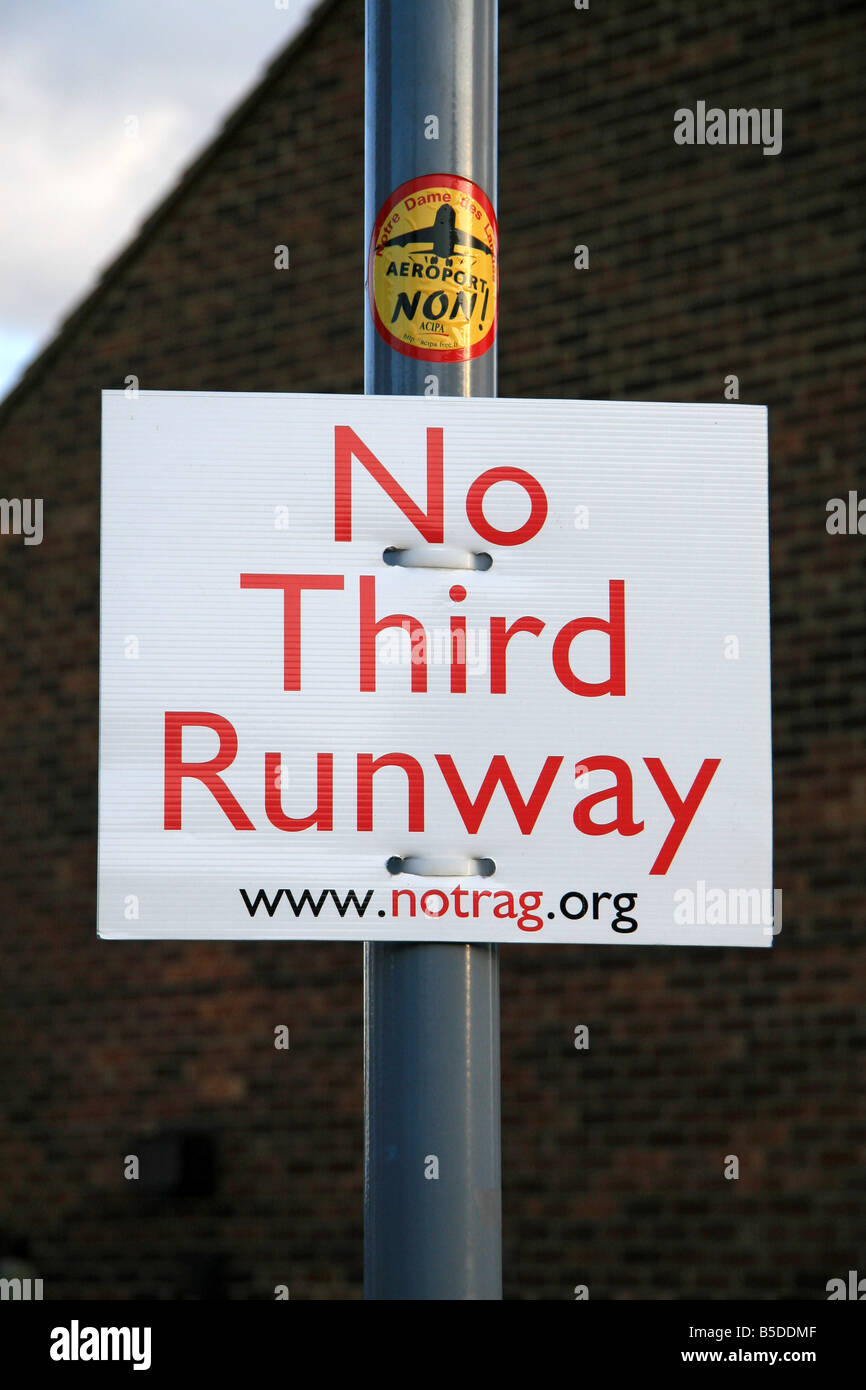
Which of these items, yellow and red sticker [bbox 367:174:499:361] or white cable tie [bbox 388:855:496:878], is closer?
white cable tie [bbox 388:855:496:878]

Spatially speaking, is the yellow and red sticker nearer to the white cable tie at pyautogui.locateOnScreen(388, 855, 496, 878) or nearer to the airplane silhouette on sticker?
the airplane silhouette on sticker

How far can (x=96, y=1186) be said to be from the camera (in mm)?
8766

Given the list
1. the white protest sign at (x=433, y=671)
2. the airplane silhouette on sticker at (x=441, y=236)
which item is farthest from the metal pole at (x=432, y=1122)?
the airplane silhouette on sticker at (x=441, y=236)

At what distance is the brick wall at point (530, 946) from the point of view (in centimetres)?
725

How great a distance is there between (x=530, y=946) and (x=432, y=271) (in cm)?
474

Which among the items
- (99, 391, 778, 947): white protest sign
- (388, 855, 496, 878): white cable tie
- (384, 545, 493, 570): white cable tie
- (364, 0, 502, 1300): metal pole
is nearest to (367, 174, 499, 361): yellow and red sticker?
(99, 391, 778, 947): white protest sign

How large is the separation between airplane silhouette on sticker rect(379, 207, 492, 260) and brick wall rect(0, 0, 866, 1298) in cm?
499

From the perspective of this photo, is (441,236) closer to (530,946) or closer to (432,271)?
(432,271)

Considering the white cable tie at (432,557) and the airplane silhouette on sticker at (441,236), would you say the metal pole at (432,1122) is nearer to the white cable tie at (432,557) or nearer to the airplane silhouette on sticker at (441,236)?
the white cable tie at (432,557)

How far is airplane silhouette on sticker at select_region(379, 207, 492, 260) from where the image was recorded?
8.38ft

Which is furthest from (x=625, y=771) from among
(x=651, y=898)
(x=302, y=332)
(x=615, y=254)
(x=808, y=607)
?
(x=302, y=332)

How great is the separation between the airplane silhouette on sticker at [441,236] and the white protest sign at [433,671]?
26 centimetres
